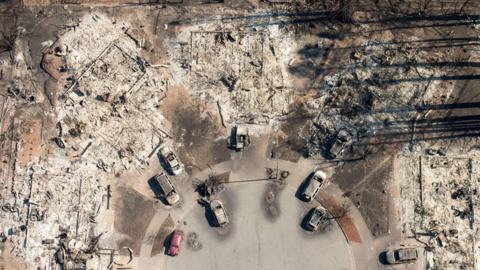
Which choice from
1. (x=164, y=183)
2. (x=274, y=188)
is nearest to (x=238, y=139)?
(x=274, y=188)

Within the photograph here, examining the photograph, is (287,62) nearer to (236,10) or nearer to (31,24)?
(236,10)

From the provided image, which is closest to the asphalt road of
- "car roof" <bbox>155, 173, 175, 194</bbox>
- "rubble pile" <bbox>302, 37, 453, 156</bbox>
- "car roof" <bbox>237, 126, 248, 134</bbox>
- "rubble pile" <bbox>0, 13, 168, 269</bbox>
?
"car roof" <bbox>155, 173, 175, 194</bbox>

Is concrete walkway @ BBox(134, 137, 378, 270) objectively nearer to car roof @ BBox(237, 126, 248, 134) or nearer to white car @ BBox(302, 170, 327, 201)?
white car @ BBox(302, 170, 327, 201)

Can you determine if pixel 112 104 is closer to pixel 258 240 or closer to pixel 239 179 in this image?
pixel 239 179

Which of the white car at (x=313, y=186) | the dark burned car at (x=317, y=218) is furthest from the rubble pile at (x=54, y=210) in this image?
the dark burned car at (x=317, y=218)

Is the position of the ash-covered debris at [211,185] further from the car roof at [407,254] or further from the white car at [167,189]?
the car roof at [407,254]

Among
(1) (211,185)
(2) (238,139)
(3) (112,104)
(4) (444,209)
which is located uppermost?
(3) (112,104)

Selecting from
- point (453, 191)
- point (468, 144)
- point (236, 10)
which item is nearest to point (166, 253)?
point (236, 10)
